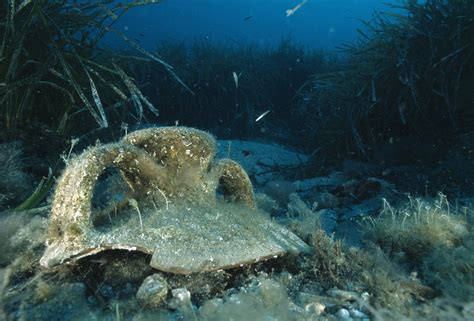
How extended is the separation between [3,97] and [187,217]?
231 centimetres

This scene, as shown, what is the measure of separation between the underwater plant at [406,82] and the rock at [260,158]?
0.65 meters

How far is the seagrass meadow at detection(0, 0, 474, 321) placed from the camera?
71.9 inches

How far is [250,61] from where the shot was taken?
992 centimetres

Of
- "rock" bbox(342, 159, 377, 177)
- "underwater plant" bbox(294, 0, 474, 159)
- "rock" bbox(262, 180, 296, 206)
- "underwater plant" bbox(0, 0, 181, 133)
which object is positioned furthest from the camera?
"rock" bbox(342, 159, 377, 177)

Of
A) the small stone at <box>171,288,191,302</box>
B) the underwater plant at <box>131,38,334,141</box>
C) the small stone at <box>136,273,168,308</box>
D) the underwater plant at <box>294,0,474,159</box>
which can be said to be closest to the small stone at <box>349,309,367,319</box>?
the small stone at <box>171,288,191,302</box>

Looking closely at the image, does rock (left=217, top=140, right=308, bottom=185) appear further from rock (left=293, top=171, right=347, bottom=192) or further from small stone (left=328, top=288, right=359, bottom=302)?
small stone (left=328, top=288, right=359, bottom=302)

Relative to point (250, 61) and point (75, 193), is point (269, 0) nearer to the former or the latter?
point (250, 61)

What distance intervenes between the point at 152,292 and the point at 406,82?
4.62 m

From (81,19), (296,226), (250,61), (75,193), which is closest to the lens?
(75,193)

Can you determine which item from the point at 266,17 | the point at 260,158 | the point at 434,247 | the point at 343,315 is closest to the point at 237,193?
the point at 343,315

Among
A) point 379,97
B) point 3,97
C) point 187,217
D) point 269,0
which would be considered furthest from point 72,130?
point 269,0

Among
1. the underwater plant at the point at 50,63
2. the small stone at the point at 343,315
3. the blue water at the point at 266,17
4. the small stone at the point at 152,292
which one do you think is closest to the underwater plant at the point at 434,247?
the small stone at the point at 343,315

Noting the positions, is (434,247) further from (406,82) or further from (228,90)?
(228,90)

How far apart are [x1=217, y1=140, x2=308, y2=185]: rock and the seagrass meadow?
0.04 meters
